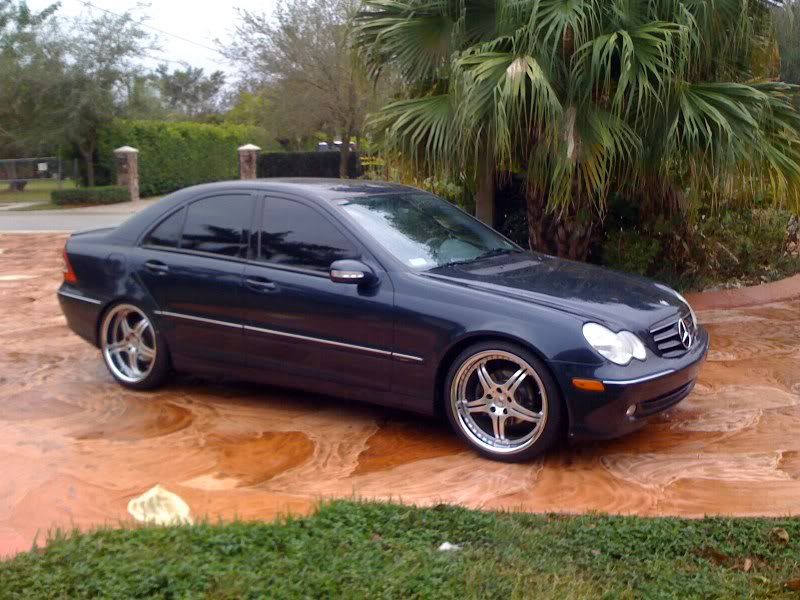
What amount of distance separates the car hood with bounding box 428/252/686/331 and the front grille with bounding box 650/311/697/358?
0.18 feet

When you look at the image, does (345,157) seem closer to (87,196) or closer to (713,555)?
(87,196)

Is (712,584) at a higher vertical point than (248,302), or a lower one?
lower

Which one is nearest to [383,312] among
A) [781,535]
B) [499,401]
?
[499,401]

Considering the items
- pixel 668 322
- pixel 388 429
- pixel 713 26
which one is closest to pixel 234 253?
pixel 388 429

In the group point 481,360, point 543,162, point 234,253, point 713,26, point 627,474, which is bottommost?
→ point 627,474

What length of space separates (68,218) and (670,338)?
72.8 feet

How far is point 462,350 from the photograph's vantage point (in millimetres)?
5359

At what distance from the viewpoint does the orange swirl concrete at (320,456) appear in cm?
472

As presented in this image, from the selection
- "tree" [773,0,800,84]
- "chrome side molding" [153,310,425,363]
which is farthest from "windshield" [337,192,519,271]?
"tree" [773,0,800,84]

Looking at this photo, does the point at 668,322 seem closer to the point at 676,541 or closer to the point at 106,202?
the point at 676,541

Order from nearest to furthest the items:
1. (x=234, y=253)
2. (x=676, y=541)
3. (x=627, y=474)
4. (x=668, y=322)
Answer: (x=676, y=541), (x=627, y=474), (x=668, y=322), (x=234, y=253)

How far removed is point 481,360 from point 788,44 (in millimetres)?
10640

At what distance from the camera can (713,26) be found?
8.49 metres

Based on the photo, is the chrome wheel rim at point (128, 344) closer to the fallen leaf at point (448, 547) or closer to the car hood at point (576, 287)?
the car hood at point (576, 287)
